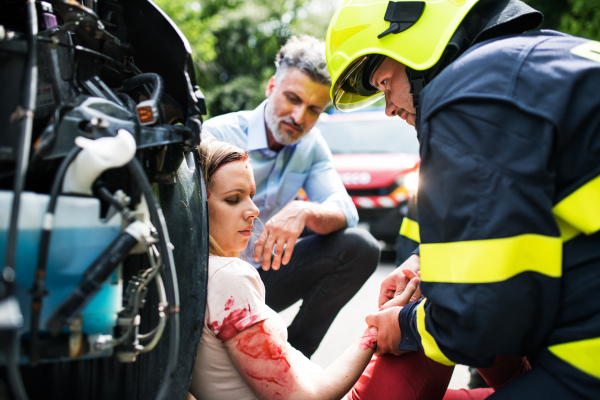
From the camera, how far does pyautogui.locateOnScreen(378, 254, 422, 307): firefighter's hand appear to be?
180 cm

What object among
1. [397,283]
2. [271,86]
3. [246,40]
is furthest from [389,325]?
[246,40]

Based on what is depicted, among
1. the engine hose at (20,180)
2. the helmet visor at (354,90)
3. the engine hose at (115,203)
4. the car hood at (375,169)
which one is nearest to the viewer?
the engine hose at (20,180)

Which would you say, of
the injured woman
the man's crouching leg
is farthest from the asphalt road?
the injured woman

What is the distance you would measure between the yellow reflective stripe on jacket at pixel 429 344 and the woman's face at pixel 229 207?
2.27ft

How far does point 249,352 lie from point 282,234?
3.18 ft

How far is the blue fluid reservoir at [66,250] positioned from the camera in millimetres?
931

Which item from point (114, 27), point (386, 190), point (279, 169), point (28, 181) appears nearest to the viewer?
point (28, 181)

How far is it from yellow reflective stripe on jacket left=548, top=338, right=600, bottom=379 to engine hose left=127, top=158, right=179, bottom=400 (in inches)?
36.9

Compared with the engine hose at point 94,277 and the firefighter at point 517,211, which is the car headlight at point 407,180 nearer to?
the firefighter at point 517,211

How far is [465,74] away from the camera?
4.12ft

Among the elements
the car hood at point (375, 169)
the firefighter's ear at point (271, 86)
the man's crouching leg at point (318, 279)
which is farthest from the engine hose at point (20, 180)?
the car hood at point (375, 169)

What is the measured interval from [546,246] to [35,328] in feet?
3.68

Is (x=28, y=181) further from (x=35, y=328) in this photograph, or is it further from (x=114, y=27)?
(x=114, y=27)

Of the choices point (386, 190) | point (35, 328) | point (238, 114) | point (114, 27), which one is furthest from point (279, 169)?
point (386, 190)
